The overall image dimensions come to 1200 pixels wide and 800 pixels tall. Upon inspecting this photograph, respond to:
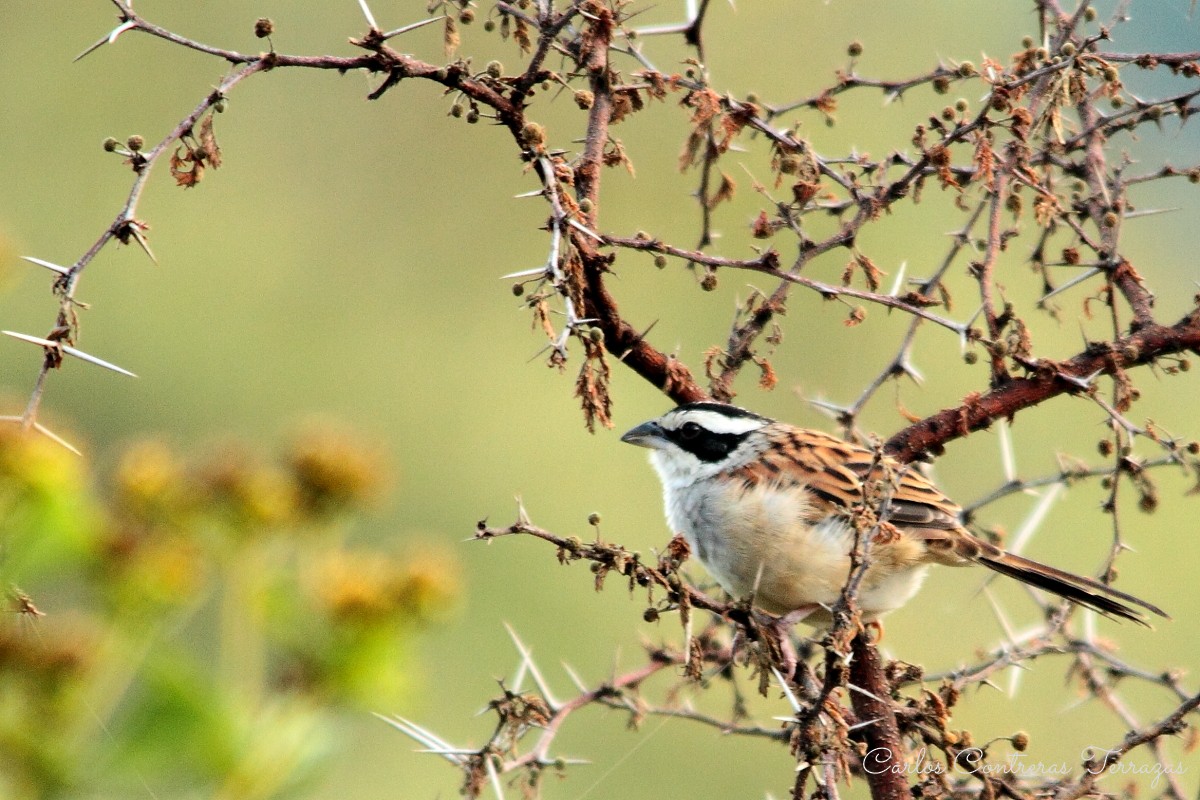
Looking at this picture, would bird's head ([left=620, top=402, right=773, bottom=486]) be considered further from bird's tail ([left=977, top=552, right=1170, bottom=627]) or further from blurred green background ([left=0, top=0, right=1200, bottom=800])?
blurred green background ([left=0, top=0, right=1200, bottom=800])

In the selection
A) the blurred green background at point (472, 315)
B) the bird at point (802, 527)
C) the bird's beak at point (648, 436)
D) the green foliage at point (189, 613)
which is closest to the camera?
the green foliage at point (189, 613)

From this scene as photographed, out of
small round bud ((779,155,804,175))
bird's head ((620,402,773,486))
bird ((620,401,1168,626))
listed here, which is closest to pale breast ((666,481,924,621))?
bird ((620,401,1168,626))

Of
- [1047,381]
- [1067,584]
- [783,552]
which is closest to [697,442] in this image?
[783,552]

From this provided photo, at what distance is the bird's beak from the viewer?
4691mm

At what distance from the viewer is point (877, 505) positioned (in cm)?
273

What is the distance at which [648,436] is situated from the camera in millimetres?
4746

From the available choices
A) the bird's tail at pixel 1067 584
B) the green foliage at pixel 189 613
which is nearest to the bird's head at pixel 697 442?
the bird's tail at pixel 1067 584

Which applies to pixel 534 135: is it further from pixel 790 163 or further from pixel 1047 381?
pixel 1047 381

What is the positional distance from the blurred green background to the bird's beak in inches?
265

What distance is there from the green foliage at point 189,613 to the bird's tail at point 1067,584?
1.76 m

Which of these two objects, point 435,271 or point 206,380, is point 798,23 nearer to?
point 435,271

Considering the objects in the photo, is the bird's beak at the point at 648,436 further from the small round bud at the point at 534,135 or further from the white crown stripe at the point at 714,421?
the small round bud at the point at 534,135

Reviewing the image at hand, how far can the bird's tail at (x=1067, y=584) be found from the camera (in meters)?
A: 3.80

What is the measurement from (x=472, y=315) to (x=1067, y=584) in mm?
14607
